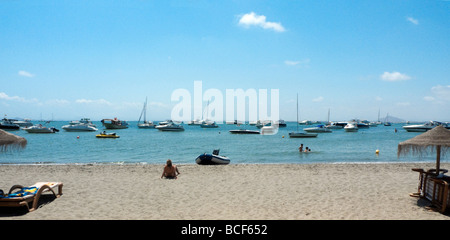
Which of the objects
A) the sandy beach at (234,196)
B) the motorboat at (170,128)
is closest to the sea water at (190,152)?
the sandy beach at (234,196)

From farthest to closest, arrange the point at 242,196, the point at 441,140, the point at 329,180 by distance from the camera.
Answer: the point at 329,180 → the point at 242,196 → the point at 441,140

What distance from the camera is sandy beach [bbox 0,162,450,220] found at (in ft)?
25.0

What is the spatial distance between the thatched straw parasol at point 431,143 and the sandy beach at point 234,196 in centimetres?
158

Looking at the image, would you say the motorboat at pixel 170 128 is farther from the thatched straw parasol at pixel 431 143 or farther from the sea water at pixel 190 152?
the thatched straw parasol at pixel 431 143

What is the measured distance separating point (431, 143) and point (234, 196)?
20.7ft

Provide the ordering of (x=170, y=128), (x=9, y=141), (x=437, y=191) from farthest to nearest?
(x=170, y=128) → (x=9, y=141) → (x=437, y=191)

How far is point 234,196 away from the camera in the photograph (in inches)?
382

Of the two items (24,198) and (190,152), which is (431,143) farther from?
(190,152)

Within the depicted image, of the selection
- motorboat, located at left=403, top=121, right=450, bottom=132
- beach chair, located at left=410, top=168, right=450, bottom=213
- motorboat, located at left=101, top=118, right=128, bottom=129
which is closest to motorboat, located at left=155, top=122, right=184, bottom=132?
motorboat, located at left=101, top=118, right=128, bottom=129

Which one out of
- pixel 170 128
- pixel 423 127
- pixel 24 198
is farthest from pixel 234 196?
pixel 423 127
